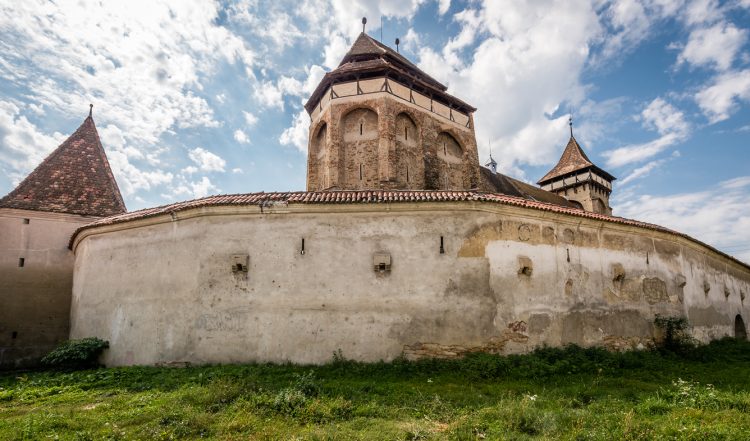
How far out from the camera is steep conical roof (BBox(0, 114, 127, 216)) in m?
16.5

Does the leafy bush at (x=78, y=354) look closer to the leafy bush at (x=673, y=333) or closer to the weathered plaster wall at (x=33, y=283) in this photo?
the weathered plaster wall at (x=33, y=283)

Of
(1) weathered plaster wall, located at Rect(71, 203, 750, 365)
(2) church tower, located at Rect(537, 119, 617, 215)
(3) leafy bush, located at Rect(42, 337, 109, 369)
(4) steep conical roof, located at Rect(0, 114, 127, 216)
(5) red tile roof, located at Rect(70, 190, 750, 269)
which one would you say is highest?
(2) church tower, located at Rect(537, 119, 617, 215)

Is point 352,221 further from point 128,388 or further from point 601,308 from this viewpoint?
point 601,308

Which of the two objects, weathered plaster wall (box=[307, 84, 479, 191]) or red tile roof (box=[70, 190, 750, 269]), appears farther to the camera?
weathered plaster wall (box=[307, 84, 479, 191])

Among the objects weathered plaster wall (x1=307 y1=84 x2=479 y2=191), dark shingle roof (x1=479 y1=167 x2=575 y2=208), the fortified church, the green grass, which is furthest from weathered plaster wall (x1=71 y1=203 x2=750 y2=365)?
dark shingle roof (x1=479 y1=167 x2=575 y2=208)

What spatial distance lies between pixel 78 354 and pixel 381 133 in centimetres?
1467

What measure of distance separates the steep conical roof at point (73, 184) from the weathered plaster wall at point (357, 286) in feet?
20.9

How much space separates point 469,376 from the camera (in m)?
9.13

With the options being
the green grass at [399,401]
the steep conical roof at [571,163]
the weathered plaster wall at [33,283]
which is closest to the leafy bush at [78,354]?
the green grass at [399,401]

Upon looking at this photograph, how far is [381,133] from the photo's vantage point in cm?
2052

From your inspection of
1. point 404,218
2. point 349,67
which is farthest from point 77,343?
point 349,67

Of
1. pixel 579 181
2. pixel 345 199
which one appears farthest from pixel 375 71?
pixel 579 181

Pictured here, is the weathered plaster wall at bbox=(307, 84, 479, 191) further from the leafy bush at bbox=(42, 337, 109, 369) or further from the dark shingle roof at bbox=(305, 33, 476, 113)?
the leafy bush at bbox=(42, 337, 109, 369)

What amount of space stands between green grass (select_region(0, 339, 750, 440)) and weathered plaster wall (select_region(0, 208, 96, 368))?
5.03 metres
